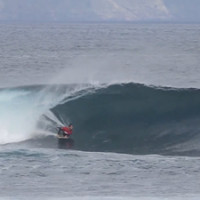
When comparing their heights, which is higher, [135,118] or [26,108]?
[26,108]

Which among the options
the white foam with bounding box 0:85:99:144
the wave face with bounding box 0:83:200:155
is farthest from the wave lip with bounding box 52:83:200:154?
the white foam with bounding box 0:85:99:144

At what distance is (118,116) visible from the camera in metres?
39.6

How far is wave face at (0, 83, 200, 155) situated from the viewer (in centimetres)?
3541

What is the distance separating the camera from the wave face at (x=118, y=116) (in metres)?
35.4

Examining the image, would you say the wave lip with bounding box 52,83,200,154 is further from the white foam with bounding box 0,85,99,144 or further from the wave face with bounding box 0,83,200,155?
the white foam with bounding box 0,85,99,144

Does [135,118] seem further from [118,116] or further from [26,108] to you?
[26,108]

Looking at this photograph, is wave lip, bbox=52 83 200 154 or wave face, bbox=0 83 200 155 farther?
wave face, bbox=0 83 200 155

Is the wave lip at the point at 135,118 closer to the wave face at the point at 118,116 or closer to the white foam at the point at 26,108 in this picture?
the wave face at the point at 118,116

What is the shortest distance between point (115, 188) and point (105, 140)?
1074 centimetres

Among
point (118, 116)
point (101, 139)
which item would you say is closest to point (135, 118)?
point (118, 116)

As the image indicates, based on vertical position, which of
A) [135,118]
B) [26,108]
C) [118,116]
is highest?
[26,108]

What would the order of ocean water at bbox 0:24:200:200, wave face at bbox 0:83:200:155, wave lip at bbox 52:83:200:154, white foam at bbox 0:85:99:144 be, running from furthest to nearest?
white foam at bbox 0:85:99:144 < wave face at bbox 0:83:200:155 < wave lip at bbox 52:83:200:154 < ocean water at bbox 0:24:200:200

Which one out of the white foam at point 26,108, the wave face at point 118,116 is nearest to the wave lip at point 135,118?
the wave face at point 118,116

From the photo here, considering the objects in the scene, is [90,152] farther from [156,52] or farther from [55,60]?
[156,52]
